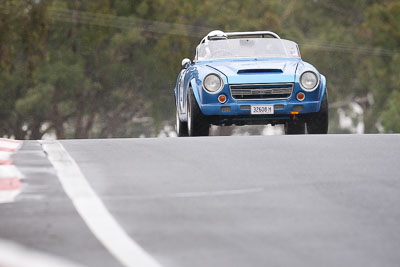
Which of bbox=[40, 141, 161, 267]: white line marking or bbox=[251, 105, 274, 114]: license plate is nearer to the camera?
bbox=[40, 141, 161, 267]: white line marking

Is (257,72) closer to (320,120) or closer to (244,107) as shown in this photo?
(244,107)

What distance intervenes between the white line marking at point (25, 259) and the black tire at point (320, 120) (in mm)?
Result: 9687

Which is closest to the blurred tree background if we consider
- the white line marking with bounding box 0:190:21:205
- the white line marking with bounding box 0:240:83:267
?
the white line marking with bounding box 0:190:21:205

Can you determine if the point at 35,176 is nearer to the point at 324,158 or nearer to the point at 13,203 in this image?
the point at 13,203

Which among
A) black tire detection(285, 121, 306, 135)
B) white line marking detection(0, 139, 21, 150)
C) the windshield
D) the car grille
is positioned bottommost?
black tire detection(285, 121, 306, 135)

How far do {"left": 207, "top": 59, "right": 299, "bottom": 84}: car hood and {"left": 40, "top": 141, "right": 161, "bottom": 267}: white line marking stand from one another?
5349mm

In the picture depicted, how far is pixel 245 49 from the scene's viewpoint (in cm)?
1588

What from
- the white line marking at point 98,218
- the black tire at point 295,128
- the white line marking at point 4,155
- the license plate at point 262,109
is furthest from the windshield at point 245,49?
the white line marking at point 98,218

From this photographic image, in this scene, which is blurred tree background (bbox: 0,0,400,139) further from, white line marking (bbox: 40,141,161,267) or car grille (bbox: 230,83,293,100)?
white line marking (bbox: 40,141,161,267)

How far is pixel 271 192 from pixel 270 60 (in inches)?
316

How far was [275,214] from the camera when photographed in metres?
6.54

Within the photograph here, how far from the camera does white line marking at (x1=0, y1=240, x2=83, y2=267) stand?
4992 millimetres

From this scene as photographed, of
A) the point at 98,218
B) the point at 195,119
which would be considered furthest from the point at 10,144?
the point at 98,218

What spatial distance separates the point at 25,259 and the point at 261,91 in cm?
943
